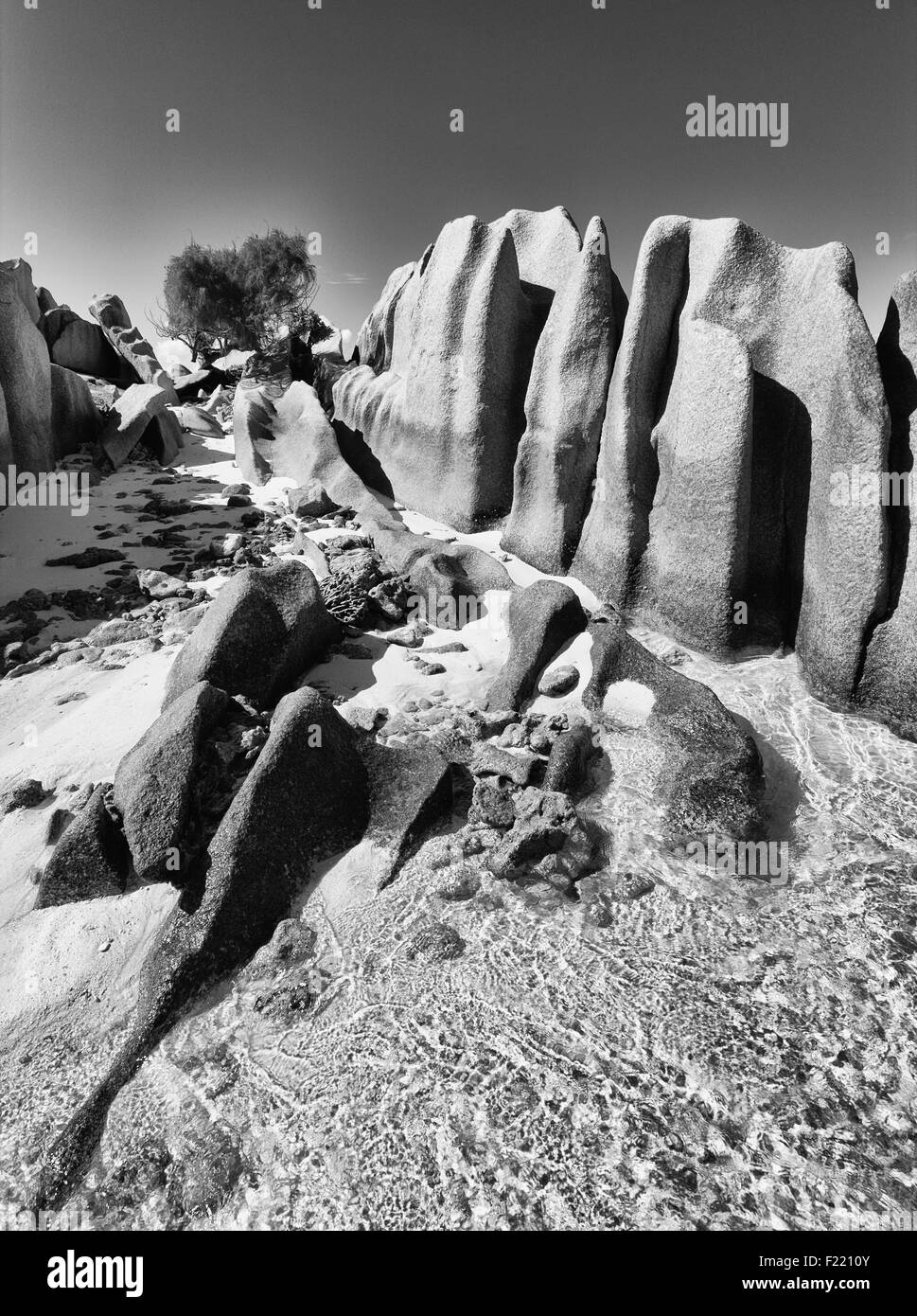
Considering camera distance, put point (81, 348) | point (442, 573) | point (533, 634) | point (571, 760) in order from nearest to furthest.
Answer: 1. point (571, 760)
2. point (533, 634)
3. point (442, 573)
4. point (81, 348)

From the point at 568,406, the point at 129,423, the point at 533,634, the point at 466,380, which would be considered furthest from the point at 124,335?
the point at 533,634

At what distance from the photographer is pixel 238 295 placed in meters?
26.3

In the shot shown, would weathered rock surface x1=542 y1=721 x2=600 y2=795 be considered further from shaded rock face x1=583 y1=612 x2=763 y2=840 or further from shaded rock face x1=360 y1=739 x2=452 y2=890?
shaded rock face x1=360 y1=739 x2=452 y2=890

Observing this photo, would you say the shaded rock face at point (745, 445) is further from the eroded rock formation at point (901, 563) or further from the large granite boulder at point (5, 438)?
the large granite boulder at point (5, 438)

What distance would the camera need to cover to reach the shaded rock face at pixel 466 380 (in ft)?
23.5

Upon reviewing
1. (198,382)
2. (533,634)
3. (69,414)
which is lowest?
(533,634)

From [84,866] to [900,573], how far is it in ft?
17.0

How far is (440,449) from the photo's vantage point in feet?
26.0

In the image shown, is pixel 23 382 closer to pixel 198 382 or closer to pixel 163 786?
pixel 163 786

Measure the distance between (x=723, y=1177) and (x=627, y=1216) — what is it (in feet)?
1.22

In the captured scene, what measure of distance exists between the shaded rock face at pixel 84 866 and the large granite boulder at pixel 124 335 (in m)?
14.8

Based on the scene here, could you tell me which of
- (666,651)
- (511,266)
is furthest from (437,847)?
(511,266)

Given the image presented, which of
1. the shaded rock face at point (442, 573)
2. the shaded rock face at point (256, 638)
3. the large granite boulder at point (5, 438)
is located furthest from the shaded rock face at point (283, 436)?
the shaded rock face at point (256, 638)

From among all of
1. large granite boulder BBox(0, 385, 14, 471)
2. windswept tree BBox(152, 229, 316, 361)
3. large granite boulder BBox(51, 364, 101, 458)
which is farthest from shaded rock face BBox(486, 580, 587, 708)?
windswept tree BBox(152, 229, 316, 361)
